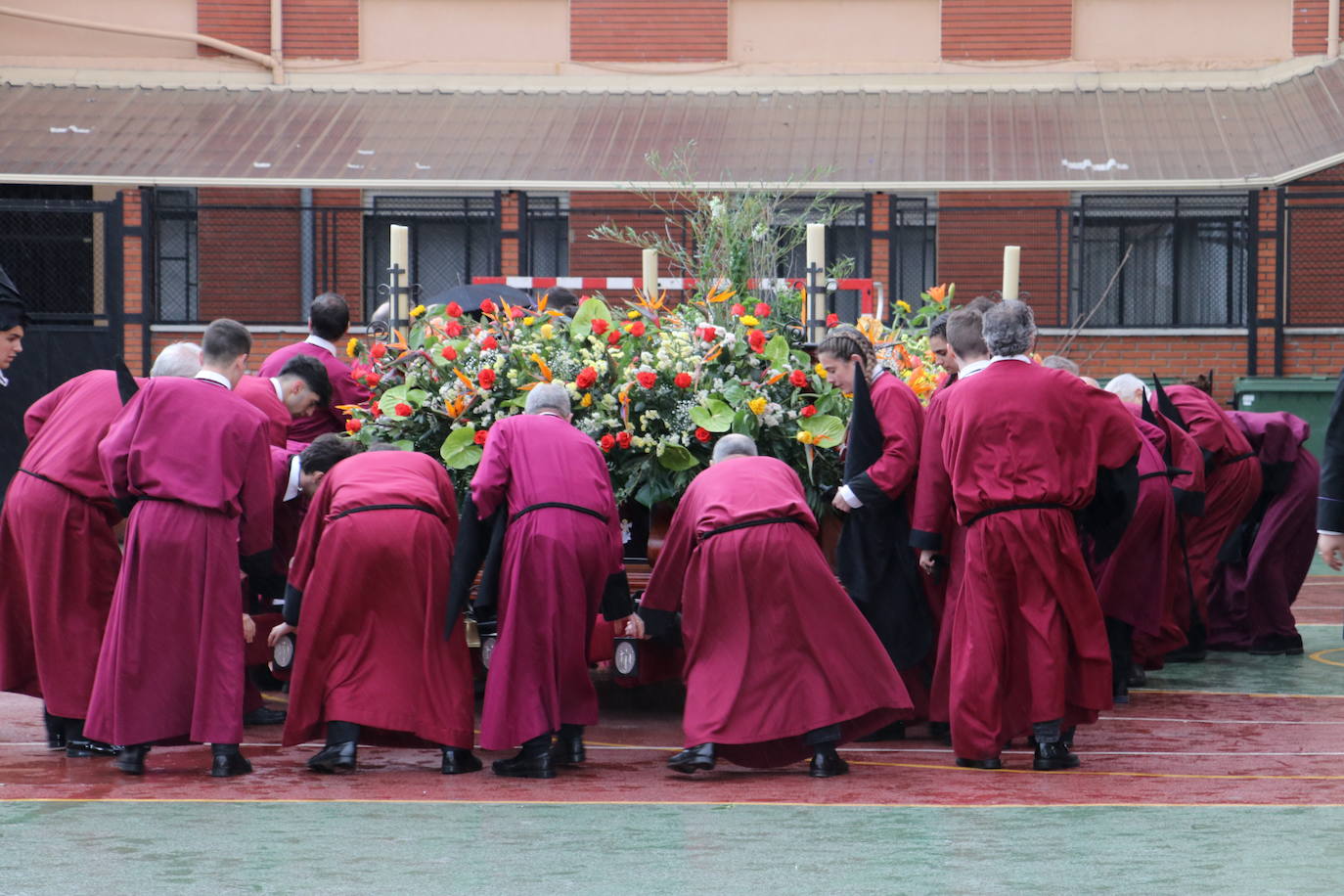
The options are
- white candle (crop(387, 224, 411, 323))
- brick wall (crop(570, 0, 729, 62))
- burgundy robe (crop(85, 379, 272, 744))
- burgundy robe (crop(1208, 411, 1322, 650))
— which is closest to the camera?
burgundy robe (crop(85, 379, 272, 744))

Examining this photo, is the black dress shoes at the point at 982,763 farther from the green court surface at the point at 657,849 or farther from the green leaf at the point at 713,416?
the green leaf at the point at 713,416

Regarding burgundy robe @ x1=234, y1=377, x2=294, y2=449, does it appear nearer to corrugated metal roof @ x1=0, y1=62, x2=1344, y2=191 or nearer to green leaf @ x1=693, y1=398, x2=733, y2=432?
green leaf @ x1=693, y1=398, x2=733, y2=432

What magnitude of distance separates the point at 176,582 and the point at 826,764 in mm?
2601

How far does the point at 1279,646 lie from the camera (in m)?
10.6

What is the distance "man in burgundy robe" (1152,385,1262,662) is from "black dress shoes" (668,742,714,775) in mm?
4420

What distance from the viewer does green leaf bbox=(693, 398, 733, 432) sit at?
26.6 feet

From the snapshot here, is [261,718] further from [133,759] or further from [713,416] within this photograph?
[713,416]

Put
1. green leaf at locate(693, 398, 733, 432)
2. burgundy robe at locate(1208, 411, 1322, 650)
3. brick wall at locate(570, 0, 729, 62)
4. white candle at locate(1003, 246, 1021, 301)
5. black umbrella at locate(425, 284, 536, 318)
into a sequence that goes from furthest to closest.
Result: brick wall at locate(570, 0, 729, 62) → black umbrella at locate(425, 284, 536, 318) → burgundy robe at locate(1208, 411, 1322, 650) → white candle at locate(1003, 246, 1021, 301) → green leaf at locate(693, 398, 733, 432)

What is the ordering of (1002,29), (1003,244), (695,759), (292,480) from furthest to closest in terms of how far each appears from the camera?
(1002,29)
(1003,244)
(292,480)
(695,759)

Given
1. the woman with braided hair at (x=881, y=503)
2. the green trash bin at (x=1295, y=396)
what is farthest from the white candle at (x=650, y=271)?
the green trash bin at (x=1295, y=396)

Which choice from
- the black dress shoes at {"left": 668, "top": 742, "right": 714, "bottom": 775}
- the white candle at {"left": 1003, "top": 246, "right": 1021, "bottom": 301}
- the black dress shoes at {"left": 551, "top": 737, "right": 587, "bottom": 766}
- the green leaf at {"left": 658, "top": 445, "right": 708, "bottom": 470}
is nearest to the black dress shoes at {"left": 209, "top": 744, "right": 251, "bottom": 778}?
the black dress shoes at {"left": 551, "top": 737, "right": 587, "bottom": 766}

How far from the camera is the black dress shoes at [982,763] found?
711 cm

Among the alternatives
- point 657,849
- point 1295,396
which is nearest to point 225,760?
point 657,849

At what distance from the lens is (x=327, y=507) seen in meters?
7.25
